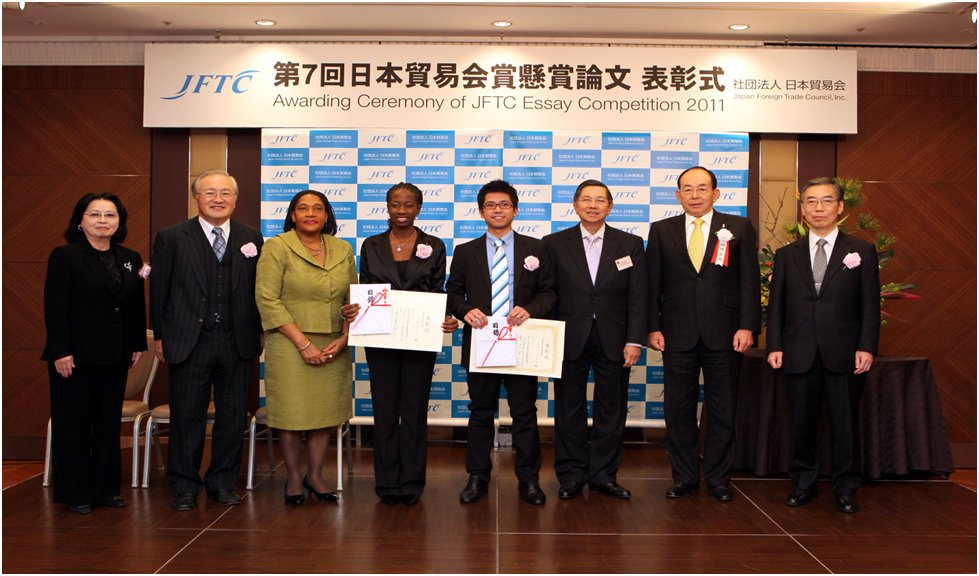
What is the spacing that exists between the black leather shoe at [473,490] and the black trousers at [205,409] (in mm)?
1199

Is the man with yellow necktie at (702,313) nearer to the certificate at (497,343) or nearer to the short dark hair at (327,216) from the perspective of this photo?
the certificate at (497,343)

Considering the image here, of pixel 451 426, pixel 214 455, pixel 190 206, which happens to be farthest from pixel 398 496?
pixel 190 206

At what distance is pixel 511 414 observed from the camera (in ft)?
15.1

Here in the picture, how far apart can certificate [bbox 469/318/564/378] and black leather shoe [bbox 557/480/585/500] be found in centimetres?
63

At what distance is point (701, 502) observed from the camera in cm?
464

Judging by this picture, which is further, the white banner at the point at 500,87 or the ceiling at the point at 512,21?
the white banner at the point at 500,87

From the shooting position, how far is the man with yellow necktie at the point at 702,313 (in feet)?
15.1

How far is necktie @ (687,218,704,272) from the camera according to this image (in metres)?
4.62

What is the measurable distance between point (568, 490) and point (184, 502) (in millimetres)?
1943

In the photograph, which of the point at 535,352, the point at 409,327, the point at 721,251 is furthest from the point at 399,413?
the point at 721,251

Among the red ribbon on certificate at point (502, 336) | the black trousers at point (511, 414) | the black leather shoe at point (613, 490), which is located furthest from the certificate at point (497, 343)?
the black leather shoe at point (613, 490)

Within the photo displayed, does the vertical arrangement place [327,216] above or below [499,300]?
above

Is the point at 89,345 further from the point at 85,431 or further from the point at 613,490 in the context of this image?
the point at 613,490

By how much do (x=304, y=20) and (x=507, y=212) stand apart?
262cm
